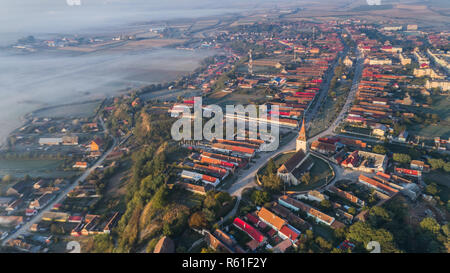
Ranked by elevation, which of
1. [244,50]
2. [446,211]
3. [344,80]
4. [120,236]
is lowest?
[120,236]

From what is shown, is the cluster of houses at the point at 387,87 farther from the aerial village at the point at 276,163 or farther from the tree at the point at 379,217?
the tree at the point at 379,217

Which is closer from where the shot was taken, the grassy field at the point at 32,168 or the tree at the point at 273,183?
the tree at the point at 273,183

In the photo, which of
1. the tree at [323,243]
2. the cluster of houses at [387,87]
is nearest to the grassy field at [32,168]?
the tree at [323,243]

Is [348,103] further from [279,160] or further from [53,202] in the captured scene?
[53,202]

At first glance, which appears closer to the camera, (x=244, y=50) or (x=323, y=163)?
(x=323, y=163)

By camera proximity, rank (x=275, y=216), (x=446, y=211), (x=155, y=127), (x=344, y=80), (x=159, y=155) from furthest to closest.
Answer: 1. (x=344, y=80)
2. (x=155, y=127)
3. (x=159, y=155)
4. (x=446, y=211)
5. (x=275, y=216)

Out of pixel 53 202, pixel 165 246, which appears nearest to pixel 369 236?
pixel 165 246

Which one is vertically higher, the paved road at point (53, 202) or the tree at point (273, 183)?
the tree at point (273, 183)

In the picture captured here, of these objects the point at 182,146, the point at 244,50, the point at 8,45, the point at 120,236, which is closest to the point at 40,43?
the point at 8,45

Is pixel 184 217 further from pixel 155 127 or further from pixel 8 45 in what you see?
pixel 8 45
